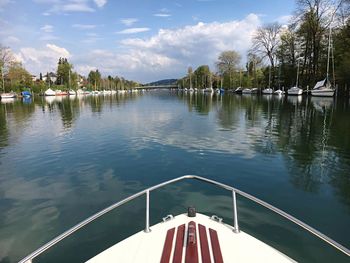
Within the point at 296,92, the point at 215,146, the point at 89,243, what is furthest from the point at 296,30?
the point at 89,243

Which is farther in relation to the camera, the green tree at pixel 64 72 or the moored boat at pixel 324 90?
the green tree at pixel 64 72

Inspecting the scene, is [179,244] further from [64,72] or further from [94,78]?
[94,78]

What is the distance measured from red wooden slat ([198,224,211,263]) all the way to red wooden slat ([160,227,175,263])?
1.44 feet

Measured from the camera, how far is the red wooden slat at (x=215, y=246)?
3.69m

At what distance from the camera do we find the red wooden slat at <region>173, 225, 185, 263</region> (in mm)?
3626

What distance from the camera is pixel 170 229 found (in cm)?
452

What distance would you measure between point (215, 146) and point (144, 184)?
657cm

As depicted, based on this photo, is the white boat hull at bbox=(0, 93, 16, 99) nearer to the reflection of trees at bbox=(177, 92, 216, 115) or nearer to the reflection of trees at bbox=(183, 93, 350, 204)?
the reflection of trees at bbox=(177, 92, 216, 115)

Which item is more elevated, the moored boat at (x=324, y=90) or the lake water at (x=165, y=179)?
the moored boat at (x=324, y=90)

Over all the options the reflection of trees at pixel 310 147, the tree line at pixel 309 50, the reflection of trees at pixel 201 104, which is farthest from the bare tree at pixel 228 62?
the reflection of trees at pixel 310 147

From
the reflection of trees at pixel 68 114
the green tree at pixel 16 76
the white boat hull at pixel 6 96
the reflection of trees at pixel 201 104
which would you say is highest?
the green tree at pixel 16 76

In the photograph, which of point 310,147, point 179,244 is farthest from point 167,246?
point 310,147

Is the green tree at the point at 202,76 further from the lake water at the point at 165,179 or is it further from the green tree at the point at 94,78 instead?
the lake water at the point at 165,179

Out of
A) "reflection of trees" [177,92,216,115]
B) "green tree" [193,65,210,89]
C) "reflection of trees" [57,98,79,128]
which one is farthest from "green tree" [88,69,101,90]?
"reflection of trees" [57,98,79,128]
